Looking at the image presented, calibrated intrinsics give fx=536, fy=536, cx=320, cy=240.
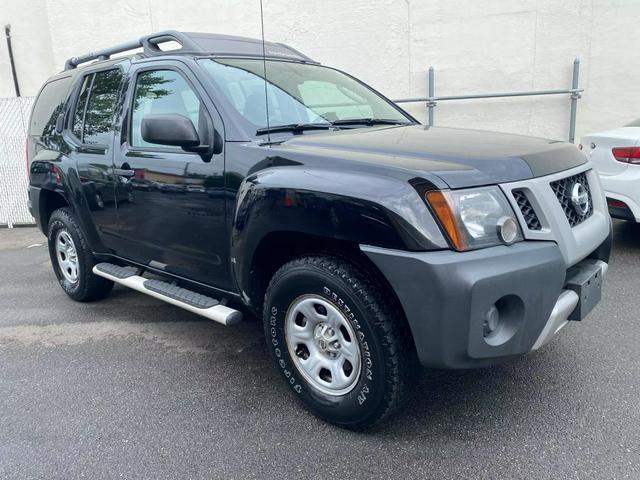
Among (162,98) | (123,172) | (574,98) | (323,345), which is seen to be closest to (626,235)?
(574,98)

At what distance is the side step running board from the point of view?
10.1 feet

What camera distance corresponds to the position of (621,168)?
491 centimetres

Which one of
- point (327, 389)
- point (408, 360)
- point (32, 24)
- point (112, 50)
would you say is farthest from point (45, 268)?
point (32, 24)

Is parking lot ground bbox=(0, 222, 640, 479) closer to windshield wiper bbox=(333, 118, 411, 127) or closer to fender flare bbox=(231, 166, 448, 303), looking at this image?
fender flare bbox=(231, 166, 448, 303)

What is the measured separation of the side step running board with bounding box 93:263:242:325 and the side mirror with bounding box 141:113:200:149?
0.96 metres

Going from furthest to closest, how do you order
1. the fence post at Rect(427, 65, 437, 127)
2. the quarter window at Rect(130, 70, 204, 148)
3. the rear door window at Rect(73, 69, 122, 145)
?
the fence post at Rect(427, 65, 437, 127)
the rear door window at Rect(73, 69, 122, 145)
the quarter window at Rect(130, 70, 204, 148)

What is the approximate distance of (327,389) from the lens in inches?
105

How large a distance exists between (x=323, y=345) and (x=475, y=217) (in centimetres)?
99

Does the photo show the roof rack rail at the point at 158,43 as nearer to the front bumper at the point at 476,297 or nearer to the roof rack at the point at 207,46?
the roof rack at the point at 207,46

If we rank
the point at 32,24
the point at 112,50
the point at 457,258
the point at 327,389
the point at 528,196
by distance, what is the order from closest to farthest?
the point at 457,258 → the point at 528,196 → the point at 327,389 → the point at 112,50 → the point at 32,24

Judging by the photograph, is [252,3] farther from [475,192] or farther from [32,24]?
[475,192]

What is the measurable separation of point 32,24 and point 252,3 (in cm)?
696

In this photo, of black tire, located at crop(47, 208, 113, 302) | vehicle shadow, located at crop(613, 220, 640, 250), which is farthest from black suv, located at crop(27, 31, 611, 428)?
vehicle shadow, located at crop(613, 220, 640, 250)

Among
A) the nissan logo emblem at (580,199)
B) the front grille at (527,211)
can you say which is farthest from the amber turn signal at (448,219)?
the nissan logo emblem at (580,199)
